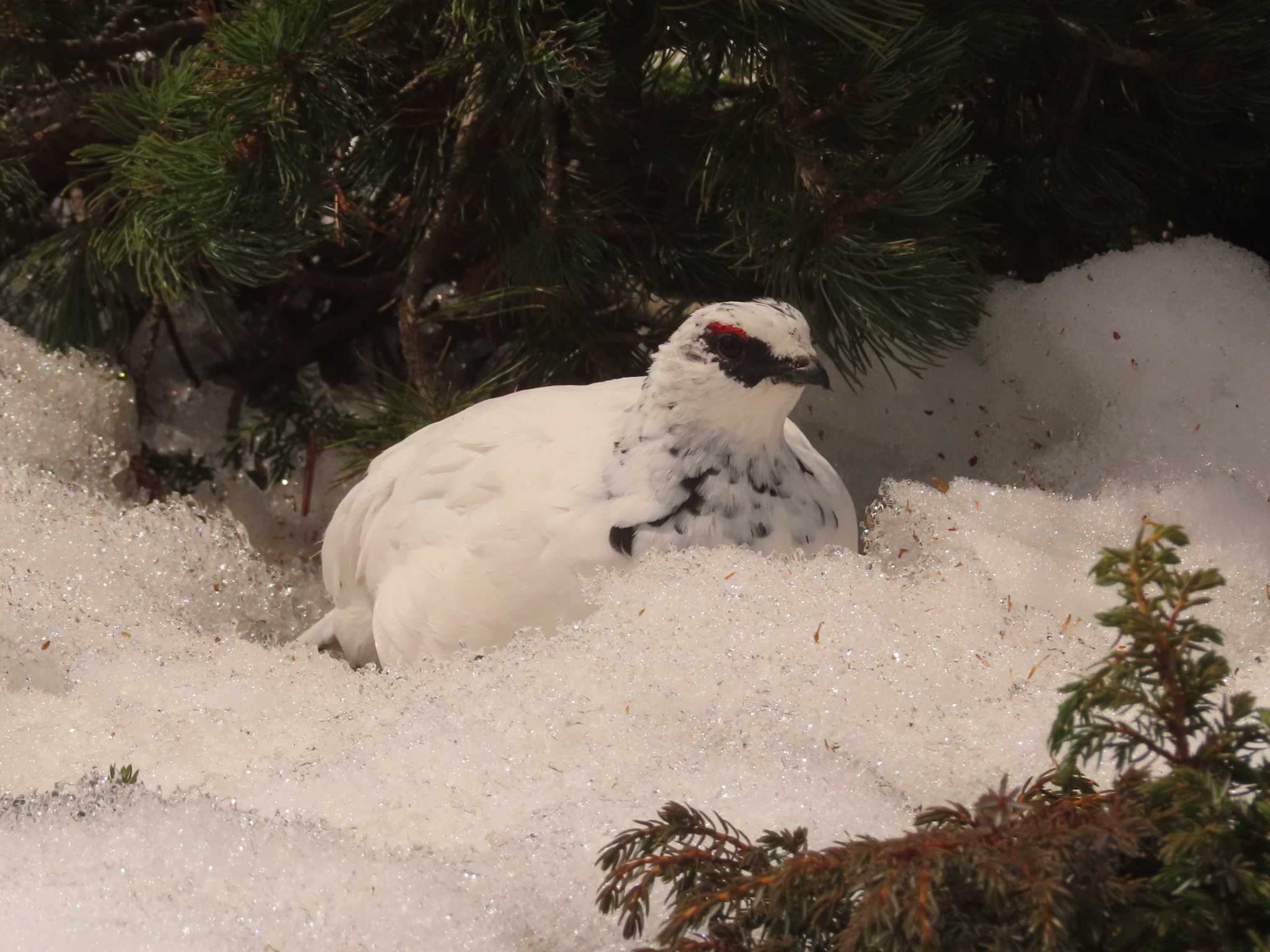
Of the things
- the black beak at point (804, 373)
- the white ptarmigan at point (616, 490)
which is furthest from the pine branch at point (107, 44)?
the black beak at point (804, 373)

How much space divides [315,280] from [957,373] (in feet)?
3.83

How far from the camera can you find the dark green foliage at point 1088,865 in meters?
0.79

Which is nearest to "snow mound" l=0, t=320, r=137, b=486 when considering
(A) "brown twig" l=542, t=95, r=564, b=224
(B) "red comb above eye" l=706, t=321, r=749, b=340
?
(A) "brown twig" l=542, t=95, r=564, b=224

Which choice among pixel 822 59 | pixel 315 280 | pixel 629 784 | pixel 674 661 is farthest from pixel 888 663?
pixel 315 280

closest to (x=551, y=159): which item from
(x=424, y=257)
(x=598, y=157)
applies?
(x=598, y=157)

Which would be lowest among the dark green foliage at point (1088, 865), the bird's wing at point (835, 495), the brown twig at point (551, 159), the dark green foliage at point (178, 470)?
the dark green foliage at point (178, 470)

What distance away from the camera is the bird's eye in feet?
5.25

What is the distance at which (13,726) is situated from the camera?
1.47 metres

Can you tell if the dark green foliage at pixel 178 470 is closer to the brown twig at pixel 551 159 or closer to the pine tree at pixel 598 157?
the pine tree at pixel 598 157

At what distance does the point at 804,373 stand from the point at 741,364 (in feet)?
0.27

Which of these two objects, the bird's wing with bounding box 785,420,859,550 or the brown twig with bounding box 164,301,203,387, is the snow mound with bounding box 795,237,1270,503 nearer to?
the bird's wing with bounding box 785,420,859,550

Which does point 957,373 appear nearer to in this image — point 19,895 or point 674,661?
point 674,661

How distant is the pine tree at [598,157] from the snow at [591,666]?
0.19 m

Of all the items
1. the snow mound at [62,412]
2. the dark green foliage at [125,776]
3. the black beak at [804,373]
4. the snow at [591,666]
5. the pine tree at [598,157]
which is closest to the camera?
the snow at [591,666]
